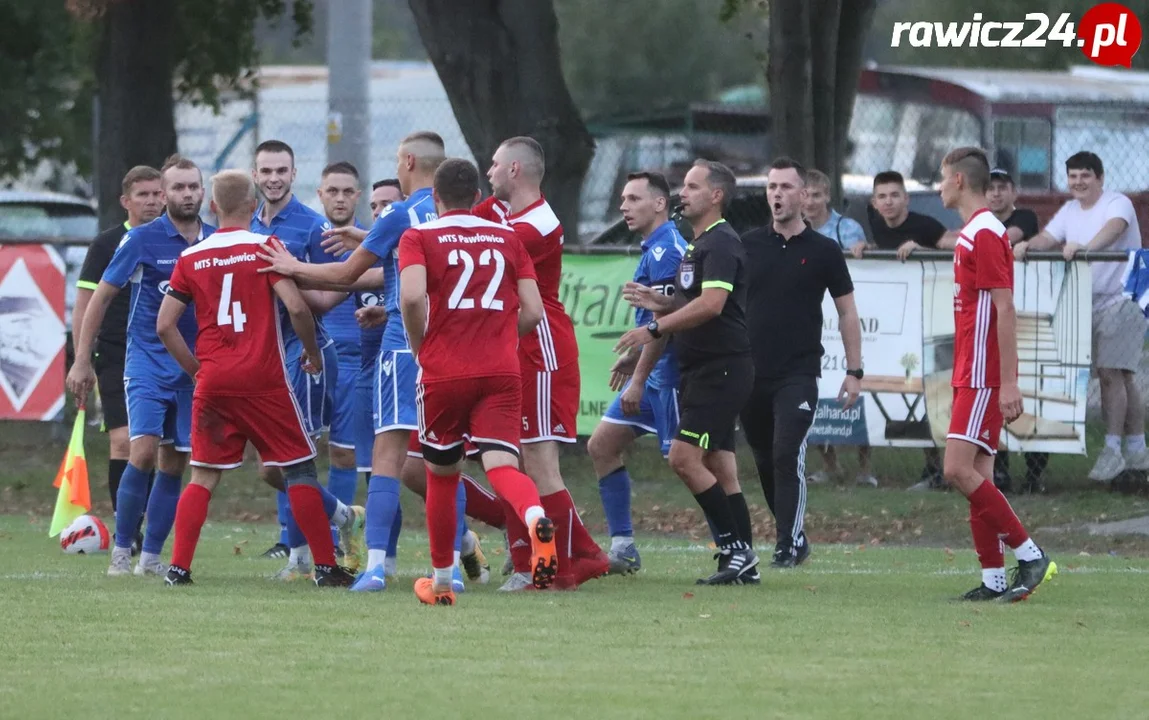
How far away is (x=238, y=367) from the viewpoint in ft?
30.7

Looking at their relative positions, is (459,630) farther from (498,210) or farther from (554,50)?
(554,50)

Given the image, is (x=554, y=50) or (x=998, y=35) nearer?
(x=554, y=50)

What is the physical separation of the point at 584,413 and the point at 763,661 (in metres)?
8.72

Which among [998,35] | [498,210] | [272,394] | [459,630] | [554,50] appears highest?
[998,35]

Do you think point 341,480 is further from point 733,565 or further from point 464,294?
point 464,294

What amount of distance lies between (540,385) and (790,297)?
198 cm

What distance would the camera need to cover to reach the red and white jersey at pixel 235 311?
368 inches

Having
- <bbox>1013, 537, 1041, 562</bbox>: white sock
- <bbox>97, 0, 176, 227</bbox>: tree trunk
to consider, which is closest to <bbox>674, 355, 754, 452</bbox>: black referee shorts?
<bbox>1013, 537, 1041, 562</bbox>: white sock

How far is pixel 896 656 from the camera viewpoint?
289 inches

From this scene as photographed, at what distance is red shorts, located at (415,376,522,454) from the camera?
871 cm

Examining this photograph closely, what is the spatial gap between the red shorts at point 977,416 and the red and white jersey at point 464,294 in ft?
7.09

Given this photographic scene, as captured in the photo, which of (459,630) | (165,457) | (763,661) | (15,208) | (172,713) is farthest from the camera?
(15,208)

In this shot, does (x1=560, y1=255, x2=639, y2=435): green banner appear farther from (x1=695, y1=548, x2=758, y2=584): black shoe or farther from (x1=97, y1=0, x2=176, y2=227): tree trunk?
(x1=97, y1=0, x2=176, y2=227): tree trunk

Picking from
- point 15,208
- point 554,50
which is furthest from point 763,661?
point 15,208
